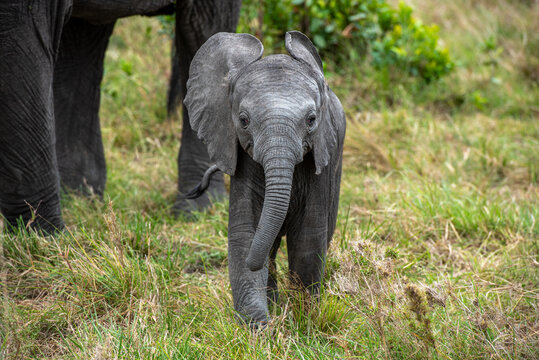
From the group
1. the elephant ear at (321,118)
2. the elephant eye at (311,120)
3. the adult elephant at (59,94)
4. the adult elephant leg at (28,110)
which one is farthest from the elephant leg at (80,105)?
the elephant eye at (311,120)

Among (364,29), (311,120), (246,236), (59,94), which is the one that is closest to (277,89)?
(311,120)

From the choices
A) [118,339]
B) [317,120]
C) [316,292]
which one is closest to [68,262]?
[118,339]

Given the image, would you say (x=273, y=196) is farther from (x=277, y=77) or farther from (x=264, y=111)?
(x=277, y=77)

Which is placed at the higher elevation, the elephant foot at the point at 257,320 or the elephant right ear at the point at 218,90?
the elephant right ear at the point at 218,90

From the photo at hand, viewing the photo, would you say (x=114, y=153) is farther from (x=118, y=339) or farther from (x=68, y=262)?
(x=118, y=339)

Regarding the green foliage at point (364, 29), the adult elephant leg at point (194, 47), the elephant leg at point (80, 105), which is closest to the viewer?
the adult elephant leg at point (194, 47)

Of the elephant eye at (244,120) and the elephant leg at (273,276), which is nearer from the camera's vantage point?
the elephant eye at (244,120)

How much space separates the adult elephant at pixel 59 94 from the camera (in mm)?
3580

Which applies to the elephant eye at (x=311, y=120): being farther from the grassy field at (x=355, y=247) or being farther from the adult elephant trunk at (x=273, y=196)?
the grassy field at (x=355, y=247)

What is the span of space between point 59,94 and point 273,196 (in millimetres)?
2869

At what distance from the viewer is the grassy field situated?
2.79 metres

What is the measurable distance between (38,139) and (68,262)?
85cm

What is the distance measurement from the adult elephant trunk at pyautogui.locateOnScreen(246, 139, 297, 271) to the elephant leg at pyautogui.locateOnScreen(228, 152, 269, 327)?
36 cm

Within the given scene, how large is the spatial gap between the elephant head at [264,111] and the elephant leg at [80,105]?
2089 millimetres
